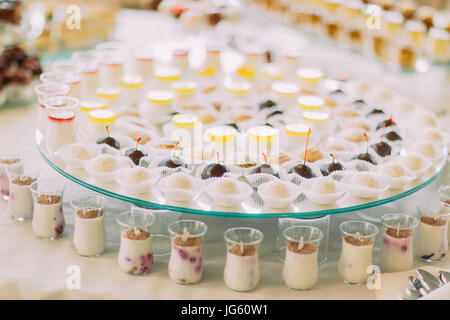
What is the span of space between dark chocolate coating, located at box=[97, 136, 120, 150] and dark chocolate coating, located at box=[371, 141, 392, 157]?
1116 millimetres

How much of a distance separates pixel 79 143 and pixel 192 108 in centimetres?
82

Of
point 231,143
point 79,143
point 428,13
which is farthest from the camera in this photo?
point 428,13

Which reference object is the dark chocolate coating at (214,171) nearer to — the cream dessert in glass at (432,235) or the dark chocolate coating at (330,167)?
the dark chocolate coating at (330,167)

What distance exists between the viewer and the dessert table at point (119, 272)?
7.30 feet

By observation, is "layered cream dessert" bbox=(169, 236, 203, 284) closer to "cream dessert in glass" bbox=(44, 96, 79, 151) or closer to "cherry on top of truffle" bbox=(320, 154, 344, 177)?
"cherry on top of truffle" bbox=(320, 154, 344, 177)

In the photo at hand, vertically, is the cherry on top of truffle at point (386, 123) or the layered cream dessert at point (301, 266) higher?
the cherry on top of truffle at point (386, 123)

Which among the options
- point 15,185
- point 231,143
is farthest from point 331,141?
point 15,185

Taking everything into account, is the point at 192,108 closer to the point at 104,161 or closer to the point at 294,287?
the point at 104,161

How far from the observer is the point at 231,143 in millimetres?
→ 2834

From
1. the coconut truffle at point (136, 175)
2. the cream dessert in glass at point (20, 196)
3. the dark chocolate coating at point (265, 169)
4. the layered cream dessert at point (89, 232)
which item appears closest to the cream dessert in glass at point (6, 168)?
the cream dessert in glass at point (20, 196)

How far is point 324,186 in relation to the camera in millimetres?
2318

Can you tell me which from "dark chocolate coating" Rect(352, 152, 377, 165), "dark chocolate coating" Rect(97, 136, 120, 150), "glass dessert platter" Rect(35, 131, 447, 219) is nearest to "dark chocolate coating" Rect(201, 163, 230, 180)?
"glass dessert platter" Rect(35, 131, 447, 219)

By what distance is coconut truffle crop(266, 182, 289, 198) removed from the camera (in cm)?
229

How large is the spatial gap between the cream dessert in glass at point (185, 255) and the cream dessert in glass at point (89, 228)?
1.01ft
